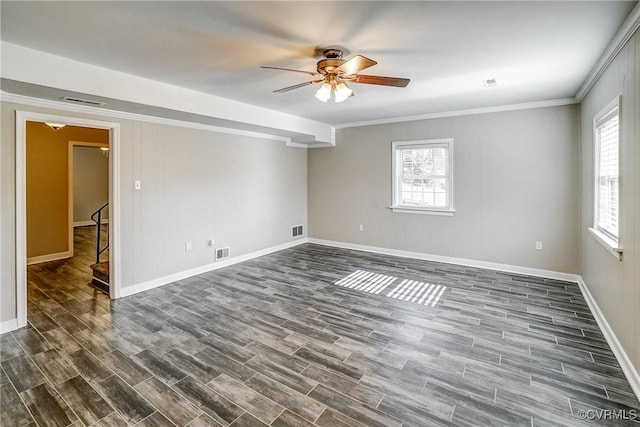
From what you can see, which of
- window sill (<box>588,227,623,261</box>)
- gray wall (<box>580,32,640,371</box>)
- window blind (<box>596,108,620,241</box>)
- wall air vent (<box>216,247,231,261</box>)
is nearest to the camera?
gray wall (<box>580,32,640,371</box>)

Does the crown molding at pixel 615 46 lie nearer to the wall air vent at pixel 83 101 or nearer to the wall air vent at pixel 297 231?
the wall air vent at pixel 83 101

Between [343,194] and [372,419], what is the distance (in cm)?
500

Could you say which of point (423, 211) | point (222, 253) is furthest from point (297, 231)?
point (423, 211)

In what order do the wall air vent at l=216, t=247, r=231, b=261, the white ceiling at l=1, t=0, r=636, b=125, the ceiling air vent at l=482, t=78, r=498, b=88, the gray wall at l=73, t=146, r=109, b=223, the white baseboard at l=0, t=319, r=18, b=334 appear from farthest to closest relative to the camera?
the gray wall at l=73, t=146, r=109, b=223, the wall air vent at l=216, t=247, r=231, b=261, the ceiling air vent at l=482, t=78, r=498, b=88, the white baseboard at l=0, t=319, r=18, b=334, the white ceiling at l=1, t=0, r=636, b=125

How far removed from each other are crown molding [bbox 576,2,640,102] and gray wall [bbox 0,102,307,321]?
4.80 metres

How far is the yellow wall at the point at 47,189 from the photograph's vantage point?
17.9ft

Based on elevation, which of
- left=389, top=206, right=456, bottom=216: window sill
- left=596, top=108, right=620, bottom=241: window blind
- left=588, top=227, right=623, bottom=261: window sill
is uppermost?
left=596, top=108, right=620, bottom=241: window blind

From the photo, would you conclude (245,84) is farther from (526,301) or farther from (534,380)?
(526,301)

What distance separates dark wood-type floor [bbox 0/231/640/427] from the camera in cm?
199

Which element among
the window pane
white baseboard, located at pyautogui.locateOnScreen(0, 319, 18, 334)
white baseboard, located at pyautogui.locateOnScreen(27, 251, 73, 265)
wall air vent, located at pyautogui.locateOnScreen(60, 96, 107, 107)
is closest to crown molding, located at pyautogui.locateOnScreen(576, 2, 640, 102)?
the window pane

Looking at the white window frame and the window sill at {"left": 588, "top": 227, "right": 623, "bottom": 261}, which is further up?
the white window frame

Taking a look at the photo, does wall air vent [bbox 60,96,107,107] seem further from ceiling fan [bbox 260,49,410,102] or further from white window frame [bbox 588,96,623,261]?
white window frame [bbox 588,96,623,261]

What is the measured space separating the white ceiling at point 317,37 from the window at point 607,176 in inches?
23.0

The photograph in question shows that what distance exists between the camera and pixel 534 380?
7.45 feet
